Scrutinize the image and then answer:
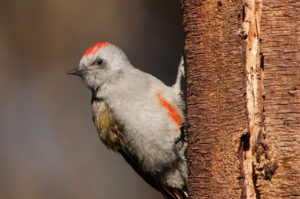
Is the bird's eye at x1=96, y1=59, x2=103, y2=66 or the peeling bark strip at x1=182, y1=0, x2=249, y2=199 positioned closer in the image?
the peeling bark strip at x1=182, y1=0, x2=249, y2=199

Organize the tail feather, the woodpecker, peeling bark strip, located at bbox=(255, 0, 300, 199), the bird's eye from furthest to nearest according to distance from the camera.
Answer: the bird's eye, the tail feather, the woodpecker, peeling bark strip, located at bbox=(255, 0, 300, 199)

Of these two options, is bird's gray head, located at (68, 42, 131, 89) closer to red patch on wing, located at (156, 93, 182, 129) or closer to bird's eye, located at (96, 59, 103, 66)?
bird's eye, located at (96, 59, 103, 66)

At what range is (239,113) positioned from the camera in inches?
126

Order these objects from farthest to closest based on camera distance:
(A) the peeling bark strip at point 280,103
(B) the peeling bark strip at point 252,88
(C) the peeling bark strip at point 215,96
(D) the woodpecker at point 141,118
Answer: (D) the woodpecker at point 141,118 < (C) the peeling bark strip at point 215,96 < (B) the peeling bark strip at point 252,88 < (A) the peeling bark strip at point 280,103

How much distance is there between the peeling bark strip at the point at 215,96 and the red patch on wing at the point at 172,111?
994 millimetres

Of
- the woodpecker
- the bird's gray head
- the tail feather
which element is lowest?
the tail feather

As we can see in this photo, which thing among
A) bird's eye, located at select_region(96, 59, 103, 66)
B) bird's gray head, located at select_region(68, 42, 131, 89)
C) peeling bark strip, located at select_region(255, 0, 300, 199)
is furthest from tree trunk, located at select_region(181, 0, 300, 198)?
bird's eye, located at select_region(96, 59, 103, 66)

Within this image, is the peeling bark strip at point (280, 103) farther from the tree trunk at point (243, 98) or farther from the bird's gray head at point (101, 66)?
the bird's gray head at point (101, 66)

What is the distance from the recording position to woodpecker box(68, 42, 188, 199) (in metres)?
4.64

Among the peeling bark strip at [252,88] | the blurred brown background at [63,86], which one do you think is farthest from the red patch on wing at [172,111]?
the blurred brown background at [63,86]

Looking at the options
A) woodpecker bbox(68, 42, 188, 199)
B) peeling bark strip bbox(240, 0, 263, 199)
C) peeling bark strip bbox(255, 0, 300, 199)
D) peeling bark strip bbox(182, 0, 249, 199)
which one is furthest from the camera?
woodpecker bbox(68, 42, 188, 199)

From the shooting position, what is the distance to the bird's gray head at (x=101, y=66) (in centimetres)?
506

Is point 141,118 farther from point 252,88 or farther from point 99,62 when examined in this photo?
point 252,88

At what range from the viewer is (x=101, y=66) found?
5172 millimetres
